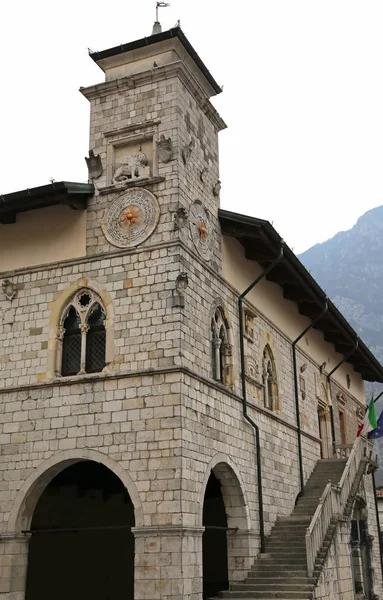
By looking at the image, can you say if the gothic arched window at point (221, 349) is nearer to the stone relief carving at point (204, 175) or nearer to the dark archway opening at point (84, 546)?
the stone relief carving at point (204, 175)

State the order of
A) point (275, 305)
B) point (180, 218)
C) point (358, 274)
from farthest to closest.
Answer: point (358, 274) → point (275, 305) → point (180, 218)

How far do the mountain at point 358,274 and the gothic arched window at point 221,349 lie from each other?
10027 centimetres

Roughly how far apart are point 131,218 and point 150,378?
3402 millimetres

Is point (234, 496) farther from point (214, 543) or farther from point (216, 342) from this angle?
point (214, 543)

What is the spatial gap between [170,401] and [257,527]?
439cm

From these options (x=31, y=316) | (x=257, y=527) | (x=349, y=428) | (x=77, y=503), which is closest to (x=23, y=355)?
(x=31, y=316)

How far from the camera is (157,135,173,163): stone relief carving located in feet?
47.2

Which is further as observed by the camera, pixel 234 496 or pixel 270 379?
pixel 270 379

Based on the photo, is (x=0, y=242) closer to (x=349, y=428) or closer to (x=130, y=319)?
(x=130, y=319)

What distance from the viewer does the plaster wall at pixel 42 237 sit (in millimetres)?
14766

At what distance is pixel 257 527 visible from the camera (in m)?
15.2

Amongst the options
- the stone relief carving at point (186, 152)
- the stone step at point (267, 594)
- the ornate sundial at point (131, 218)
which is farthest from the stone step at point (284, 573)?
the stone relief carving at point (186, 152)

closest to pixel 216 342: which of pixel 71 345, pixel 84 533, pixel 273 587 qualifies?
pixel 71 345

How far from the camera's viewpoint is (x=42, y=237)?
1516 centimetres
